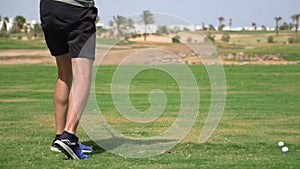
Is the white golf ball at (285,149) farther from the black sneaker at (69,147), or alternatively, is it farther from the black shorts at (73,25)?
the black shorts at (73,25)

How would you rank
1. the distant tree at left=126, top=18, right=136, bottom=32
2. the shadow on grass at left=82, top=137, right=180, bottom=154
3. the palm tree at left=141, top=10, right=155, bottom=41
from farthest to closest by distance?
the distant tree at left=126, top=18, right=136, bottom=32, the palm tree at left=141, top=10, right=155, bottom=41, the shadow on grass at left=82, top=137, right=180, bottom=154

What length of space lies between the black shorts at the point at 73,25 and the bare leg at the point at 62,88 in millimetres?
354

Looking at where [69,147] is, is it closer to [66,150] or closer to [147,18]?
[66,150]

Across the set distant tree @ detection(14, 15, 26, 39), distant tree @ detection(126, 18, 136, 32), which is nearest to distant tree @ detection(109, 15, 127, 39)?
distant tree @ detection(126, 18, 136, 32)

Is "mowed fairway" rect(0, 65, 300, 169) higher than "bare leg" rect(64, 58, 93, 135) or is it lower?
lower

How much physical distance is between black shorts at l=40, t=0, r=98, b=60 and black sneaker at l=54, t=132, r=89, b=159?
36.0 inches

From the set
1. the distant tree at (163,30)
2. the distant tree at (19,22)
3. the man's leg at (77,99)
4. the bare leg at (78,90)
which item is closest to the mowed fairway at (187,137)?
the man's leg at (77,99)

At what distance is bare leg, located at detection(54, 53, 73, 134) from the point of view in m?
7.85

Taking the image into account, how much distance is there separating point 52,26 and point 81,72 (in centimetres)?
61

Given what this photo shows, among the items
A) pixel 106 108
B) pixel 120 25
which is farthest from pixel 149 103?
pixel 120 25

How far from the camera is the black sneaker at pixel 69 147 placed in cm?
723

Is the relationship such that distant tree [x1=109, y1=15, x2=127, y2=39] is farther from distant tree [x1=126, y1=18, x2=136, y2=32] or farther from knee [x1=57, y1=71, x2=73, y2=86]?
knee [x1=57, y1=71, x2=73, y2=86]

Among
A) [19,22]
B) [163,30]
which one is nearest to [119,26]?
[163,30]

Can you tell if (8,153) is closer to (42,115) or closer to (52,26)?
(52,26)
